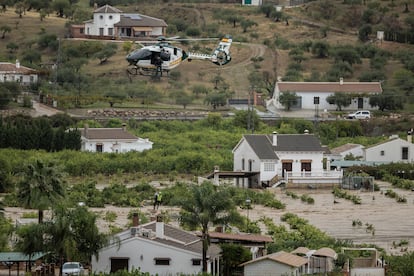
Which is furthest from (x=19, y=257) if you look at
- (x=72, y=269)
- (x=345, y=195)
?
(x=345, y=195)

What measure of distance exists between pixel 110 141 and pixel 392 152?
1369 cm

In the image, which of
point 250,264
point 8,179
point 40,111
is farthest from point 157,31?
point 250,264

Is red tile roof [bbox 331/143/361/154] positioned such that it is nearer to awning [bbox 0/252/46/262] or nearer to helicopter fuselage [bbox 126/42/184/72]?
helicopter fuselage [bbox 126/42/184/72]

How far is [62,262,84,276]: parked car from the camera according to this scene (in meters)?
46.0

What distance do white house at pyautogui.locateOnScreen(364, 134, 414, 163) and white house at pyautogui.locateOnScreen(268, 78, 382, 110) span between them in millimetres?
19234

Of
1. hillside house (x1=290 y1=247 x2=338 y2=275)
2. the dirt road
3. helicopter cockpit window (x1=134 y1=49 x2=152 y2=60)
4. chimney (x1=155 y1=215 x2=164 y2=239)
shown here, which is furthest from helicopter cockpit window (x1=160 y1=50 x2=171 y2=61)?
the dirt road

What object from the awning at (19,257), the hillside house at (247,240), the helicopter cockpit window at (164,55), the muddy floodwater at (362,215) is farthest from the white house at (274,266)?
the helicopter cockpit window at (164,55)

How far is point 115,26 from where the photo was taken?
371ft

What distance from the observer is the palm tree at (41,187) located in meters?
50.1

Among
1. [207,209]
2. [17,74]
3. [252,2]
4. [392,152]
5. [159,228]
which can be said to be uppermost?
[252,2]

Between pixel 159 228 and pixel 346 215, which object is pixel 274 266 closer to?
pixel 159 228

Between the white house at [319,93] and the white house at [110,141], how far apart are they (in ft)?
64.6

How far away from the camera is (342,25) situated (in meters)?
130

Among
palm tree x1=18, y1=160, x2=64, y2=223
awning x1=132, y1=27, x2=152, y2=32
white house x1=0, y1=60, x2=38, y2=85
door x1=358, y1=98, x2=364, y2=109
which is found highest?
awning x1=132, y1=27, x2=152, y2=32
